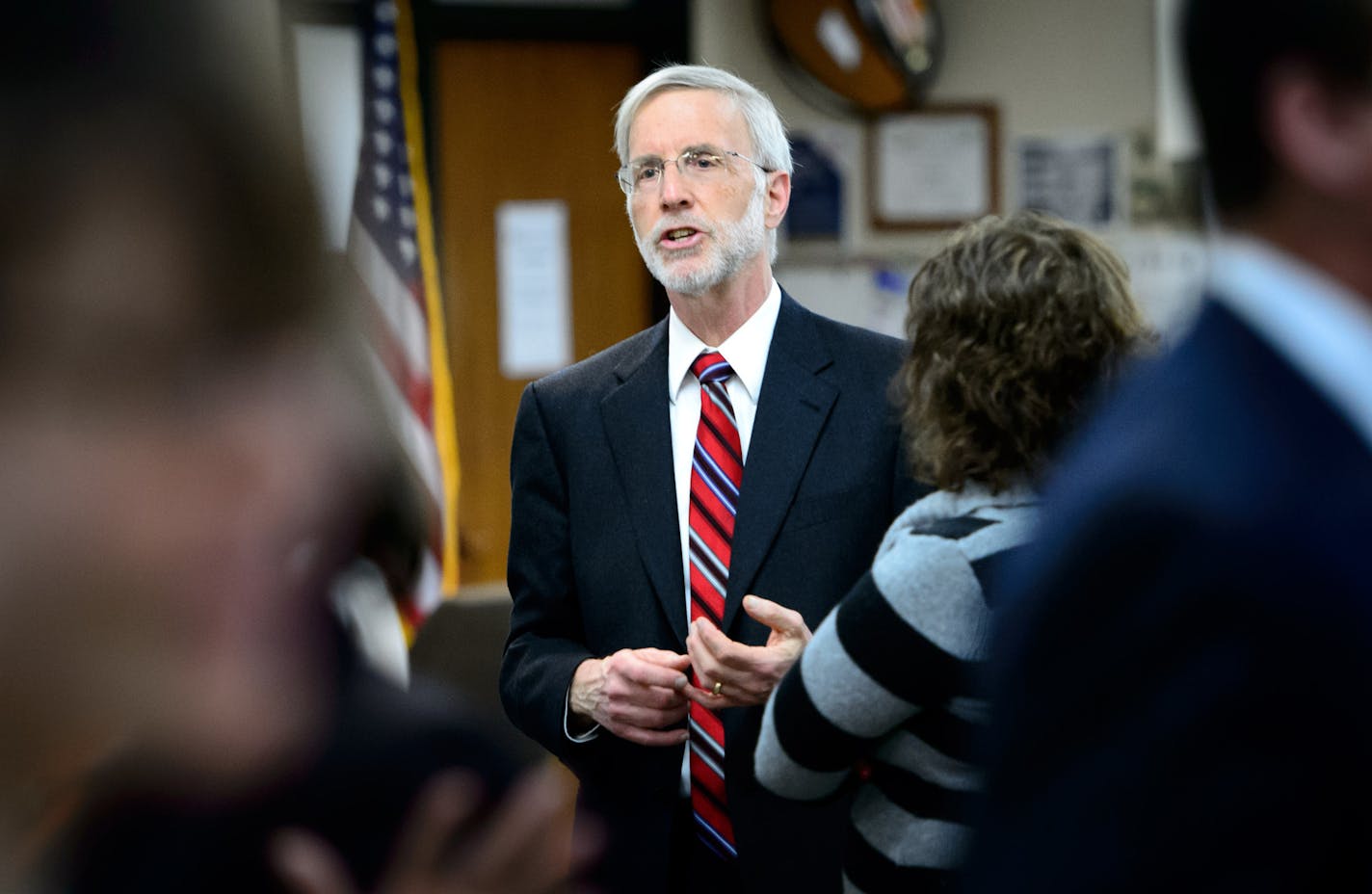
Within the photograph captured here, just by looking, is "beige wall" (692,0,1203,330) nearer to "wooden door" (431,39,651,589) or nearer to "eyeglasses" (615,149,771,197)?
"wooden door" (431,39,651,589)

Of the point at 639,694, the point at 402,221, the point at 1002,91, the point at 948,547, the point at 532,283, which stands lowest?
the point at 639,694

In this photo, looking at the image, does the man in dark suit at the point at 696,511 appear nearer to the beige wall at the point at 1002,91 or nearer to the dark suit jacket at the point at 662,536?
the dark suit jacket at the point at 662,536

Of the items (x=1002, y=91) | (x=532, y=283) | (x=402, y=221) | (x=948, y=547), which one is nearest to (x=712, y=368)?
(x=948, y=547)

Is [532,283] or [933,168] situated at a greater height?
[933,168]

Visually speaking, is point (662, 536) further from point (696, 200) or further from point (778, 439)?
point (696, 200)

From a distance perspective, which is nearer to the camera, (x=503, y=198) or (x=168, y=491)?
(x=168, y=491)

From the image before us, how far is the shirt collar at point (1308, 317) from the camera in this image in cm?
51

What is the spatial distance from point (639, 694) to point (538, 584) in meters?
0.25

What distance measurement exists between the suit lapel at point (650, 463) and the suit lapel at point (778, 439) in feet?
0.23

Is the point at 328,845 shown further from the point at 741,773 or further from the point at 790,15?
the point at 790,15

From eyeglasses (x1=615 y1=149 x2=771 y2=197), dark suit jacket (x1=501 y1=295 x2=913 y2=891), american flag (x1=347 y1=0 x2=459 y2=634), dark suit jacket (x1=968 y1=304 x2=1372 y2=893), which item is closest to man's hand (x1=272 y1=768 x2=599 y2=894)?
dark suit jacket (x1=968 y1=304 x2=1372 y2=893)

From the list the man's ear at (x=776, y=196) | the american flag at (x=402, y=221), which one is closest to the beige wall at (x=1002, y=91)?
the american flag at (x=402, y=221)

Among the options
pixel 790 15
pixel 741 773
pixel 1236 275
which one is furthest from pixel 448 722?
pixel 790 15

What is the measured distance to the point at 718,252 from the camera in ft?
5.25
